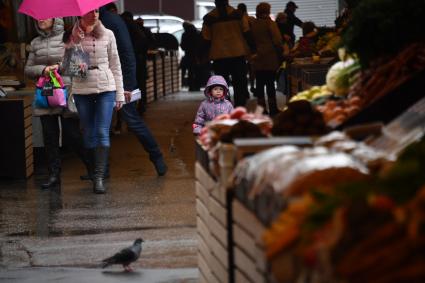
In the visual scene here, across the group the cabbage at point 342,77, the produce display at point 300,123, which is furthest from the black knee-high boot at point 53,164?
the produce display at point 300,123

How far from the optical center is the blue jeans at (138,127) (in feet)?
47.4

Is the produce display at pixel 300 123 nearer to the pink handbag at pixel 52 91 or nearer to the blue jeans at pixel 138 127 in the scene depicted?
the pink handbag at pixel 52 91

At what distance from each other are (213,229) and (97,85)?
6.38m

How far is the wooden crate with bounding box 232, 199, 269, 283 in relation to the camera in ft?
16.8

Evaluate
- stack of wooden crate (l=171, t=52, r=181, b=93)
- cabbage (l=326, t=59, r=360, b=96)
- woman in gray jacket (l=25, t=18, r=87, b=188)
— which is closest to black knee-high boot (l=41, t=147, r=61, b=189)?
woman in gray jacket (l=25, t=18, r=87, b=188)

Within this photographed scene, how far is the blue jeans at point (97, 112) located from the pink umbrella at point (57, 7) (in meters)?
0.87

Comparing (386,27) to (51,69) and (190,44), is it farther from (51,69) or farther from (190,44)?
(190,44)

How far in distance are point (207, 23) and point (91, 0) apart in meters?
7.39

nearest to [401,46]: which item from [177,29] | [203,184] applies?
[203,184]

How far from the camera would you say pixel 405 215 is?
392cm

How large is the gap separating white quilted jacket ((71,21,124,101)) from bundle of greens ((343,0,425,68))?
6.00 metres

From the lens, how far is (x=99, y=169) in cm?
1342

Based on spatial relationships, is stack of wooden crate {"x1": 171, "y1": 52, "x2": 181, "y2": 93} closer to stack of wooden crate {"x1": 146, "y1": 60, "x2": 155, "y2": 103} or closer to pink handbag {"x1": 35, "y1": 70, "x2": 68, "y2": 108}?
stack of wooden crate {"x1": 146, "y1": 60, "x2": 155, "y2": 103}

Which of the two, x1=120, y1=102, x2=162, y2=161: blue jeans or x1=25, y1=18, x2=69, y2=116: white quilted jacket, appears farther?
x1=120, y1=102, x2=162, y2=161: blue jeans
